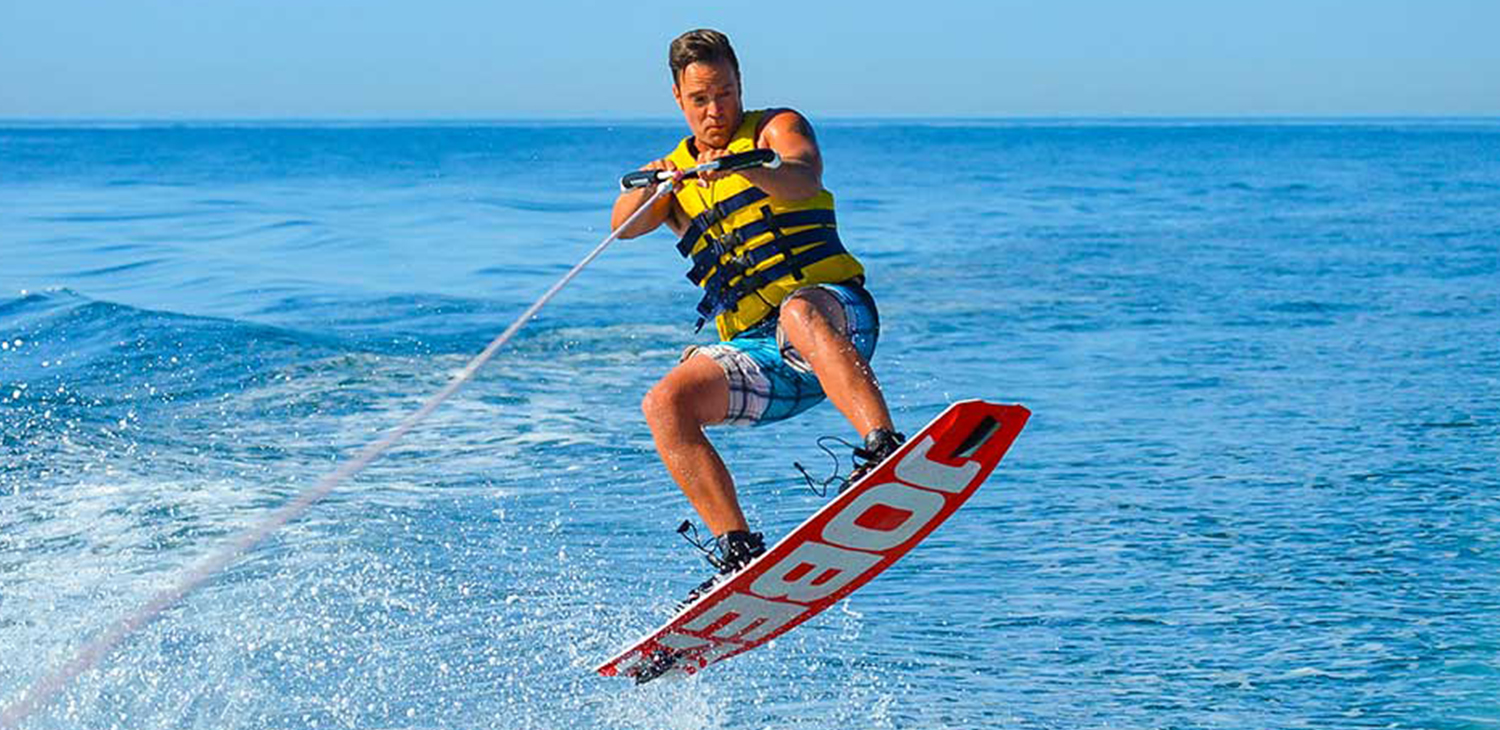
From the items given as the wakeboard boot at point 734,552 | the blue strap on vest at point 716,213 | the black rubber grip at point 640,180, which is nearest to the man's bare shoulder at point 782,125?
the blue strap on vest at point 716,213

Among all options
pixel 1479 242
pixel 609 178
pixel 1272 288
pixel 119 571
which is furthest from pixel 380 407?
pixel 609 178

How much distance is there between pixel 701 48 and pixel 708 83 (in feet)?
0.38

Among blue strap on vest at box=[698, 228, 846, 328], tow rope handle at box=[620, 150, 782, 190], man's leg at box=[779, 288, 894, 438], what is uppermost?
tow rope handle at box=[620, 150, 782, 190]

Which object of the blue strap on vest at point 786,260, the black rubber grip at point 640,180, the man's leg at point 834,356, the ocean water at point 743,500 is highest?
the black rubber grip at point 640,180

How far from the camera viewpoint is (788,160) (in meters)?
5.47

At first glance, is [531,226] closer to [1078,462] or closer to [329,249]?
[329,249]

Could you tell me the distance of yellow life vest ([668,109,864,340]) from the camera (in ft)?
18.7

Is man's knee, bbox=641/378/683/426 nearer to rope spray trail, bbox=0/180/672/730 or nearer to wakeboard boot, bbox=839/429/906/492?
rope spray trail, bbox=0/180/672/730

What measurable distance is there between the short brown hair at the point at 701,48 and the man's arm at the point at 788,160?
9.8 inches

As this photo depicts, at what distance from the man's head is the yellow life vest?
0.07 m

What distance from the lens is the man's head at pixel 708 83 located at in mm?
5512

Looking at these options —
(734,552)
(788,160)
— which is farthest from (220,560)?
(788,160)

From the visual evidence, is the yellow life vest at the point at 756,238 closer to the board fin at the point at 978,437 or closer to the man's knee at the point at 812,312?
the man's knee at the point at 812,312

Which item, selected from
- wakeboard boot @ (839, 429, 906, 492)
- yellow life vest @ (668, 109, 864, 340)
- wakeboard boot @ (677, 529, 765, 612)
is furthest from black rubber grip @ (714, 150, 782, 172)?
wakeboard boot @ (677, 529, 765, 612)
